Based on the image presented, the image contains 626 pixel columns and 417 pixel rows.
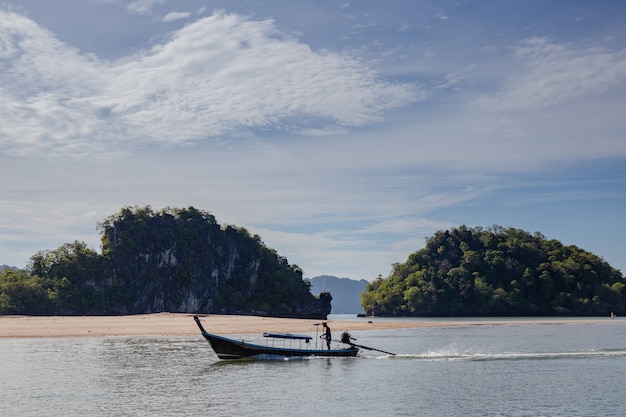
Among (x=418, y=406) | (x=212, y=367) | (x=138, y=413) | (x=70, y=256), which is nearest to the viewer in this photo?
(x=138, y=413)

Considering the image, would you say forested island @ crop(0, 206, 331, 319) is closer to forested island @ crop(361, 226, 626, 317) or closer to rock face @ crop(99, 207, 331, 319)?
rock face @ crop(99, 207, 331, 319)

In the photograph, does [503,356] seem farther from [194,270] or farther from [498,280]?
[498,280]

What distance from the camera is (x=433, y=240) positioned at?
184 m

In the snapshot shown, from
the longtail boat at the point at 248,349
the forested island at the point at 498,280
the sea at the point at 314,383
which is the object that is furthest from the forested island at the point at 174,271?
the longtail boat at the point at 248,349

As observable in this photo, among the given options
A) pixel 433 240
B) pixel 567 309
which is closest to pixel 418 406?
pixel 567 309

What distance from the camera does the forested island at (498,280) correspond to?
157375 mm

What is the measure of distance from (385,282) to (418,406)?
16462cm

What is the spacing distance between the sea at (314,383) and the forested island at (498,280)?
115639 mm

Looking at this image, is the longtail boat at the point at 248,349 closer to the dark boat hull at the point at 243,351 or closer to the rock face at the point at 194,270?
the dark boat hull at the point at 243,351

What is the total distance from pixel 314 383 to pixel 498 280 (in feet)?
485

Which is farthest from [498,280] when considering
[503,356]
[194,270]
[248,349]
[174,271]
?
[248,349]

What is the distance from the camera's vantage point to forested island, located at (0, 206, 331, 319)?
5472 inches

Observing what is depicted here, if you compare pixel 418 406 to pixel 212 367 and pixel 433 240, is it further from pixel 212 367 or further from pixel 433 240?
pixel 433 240

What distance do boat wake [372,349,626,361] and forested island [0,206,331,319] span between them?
351 feet
